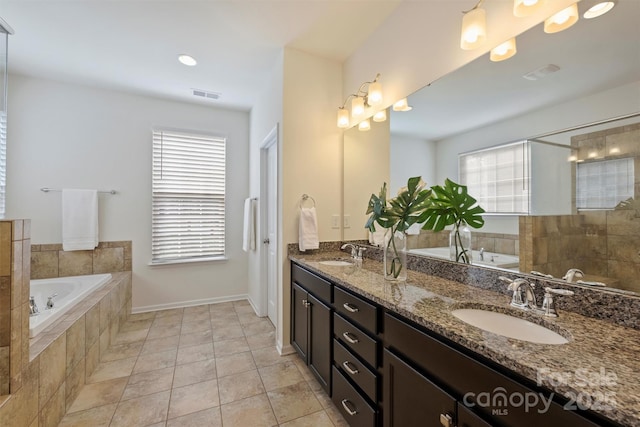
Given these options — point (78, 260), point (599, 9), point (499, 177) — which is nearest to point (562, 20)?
point (599, 9)

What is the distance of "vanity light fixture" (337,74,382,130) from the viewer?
6.76 ft

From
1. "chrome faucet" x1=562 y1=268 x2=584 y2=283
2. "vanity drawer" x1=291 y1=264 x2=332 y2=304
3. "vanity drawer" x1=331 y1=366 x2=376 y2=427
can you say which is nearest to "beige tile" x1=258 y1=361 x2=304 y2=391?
"vanity drawer" x1=331 y1=366 x2=376 y2=427

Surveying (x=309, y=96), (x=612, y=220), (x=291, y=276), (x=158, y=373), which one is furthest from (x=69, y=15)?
(x=612, y=220)

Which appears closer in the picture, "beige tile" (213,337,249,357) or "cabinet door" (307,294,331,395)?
"cabinet door" (307,294,331,395)

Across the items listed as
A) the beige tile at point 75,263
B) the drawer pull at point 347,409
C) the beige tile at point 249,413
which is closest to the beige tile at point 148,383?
the beige tile at point 249,413

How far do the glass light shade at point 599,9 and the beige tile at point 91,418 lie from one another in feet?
10.3

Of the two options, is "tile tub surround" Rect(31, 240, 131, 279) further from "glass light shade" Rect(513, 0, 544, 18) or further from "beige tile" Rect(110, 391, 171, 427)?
"glass light shade" Rect(513, 0, 544, 18)

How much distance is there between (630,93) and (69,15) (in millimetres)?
3396

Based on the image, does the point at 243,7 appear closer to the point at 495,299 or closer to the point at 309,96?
the point at 309,96

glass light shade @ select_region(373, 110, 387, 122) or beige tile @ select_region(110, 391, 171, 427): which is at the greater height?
glass light shade @ select_region(373, 110, 387, 122)

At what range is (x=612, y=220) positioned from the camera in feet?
3.18

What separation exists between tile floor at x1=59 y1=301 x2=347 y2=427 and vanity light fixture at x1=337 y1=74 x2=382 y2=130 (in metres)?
2.18

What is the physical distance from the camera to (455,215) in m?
1.56

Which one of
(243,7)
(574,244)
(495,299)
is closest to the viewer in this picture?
(574,244)
